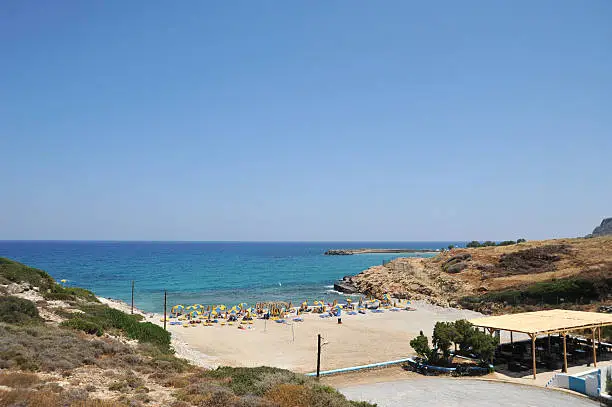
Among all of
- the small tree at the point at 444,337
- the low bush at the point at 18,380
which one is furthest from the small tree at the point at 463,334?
the low bush at the point at 18,380

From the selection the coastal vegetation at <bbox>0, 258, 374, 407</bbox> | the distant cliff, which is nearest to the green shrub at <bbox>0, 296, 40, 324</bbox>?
the coastal vegetation at <bbox>0, 258, 374, 407</bbox>

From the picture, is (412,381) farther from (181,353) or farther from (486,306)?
(486,306)

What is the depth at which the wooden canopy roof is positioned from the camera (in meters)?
19.5

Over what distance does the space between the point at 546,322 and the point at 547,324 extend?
1.89ft

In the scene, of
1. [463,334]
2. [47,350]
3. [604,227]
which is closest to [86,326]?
[47,350]

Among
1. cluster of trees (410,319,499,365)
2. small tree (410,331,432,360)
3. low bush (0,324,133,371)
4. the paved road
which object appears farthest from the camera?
small tree (410,331,432,360)

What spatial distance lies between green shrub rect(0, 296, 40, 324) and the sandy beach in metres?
7.56

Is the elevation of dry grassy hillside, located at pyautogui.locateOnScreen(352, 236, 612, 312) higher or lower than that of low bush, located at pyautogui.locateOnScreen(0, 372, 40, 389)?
lower

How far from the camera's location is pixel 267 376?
11.8 m

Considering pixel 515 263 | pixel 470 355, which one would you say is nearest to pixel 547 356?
pixel 470 355

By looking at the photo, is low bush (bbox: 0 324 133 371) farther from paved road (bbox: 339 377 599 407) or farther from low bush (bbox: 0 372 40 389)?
paved road (bbox: 339 377 599 407)

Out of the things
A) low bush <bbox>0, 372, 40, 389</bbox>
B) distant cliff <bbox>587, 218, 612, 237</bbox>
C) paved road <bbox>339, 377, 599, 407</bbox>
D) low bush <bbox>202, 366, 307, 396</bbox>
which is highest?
distant cliff <bbox>587, 218, 612, 237</bbox>

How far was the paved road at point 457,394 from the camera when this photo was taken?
51.3 ft

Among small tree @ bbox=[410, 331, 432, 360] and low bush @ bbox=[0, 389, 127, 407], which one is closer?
low bush @ bbox=[0, 389, 127, 407]
